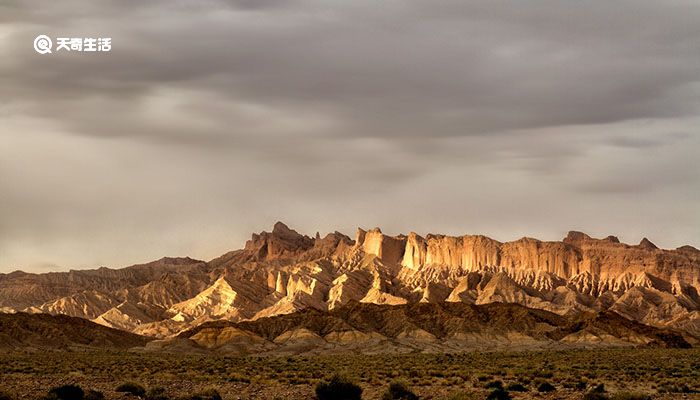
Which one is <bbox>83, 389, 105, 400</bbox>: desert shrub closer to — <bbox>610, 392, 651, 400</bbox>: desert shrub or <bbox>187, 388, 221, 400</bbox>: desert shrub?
<bbox>187, 388, 221, 400</bbox>: desert shrub

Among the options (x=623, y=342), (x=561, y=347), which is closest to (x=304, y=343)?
(x=561, y=347)

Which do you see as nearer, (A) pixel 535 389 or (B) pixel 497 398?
(B) pixel 497 398

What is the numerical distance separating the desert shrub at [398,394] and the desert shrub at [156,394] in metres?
11.1

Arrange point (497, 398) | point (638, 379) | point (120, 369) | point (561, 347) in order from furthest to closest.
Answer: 1. point (561, 347)
2. point (120, 369)
3. point (638, 379)
4. point (497, 398)

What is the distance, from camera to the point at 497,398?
4700 centimetres

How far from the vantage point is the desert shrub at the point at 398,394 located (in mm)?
47312

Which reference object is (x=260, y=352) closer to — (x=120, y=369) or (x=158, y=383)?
(x=120, y=369)

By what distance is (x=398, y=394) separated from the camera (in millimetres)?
48031

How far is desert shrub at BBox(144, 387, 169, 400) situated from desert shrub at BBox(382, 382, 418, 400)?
11.1 meters

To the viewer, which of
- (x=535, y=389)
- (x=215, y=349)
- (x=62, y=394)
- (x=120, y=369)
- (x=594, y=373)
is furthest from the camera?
(x=215, y=349)

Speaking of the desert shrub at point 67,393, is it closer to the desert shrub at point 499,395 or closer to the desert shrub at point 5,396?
the desert shrub at point 5,396

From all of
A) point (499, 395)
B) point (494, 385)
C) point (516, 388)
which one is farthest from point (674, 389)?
point (499, 395)

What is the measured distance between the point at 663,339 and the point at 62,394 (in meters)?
162

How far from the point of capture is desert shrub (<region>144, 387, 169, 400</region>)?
45.8 metres
